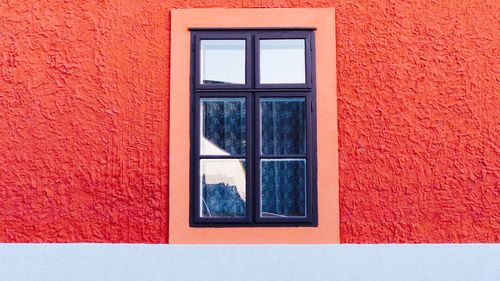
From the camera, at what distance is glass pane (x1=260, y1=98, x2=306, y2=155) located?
3799 mm

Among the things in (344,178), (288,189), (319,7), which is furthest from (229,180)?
(319,7)

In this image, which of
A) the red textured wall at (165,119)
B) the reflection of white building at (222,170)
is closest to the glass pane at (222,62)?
the red textured wall at (165,119)

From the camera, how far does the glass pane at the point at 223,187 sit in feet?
12.3

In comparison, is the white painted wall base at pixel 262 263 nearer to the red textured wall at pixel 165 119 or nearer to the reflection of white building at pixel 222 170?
the red textured wall at pixel 165 119

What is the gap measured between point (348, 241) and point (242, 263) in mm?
740

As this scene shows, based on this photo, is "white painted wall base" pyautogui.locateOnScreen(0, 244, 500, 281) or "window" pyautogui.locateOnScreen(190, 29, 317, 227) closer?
"white painted wall base" pyautogui.locateOnScreen(0, 244, 500, 281)

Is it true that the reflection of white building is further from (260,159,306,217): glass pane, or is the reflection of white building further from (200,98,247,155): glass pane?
(260,159,306,217): glass pane

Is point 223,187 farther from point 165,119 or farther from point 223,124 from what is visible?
point 165,119

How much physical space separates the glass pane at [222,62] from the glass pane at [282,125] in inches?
11.3

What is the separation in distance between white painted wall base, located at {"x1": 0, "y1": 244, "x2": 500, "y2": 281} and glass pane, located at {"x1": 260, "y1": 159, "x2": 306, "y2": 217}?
0.97 ft

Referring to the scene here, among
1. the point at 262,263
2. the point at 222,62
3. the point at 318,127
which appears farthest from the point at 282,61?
the point at 262,263

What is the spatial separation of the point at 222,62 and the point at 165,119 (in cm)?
59

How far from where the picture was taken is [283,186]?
12.4 ft

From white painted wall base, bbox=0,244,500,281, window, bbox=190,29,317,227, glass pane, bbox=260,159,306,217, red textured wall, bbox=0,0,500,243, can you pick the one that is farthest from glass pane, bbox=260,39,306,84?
white painted wall base, bbox=0,244,500,281
